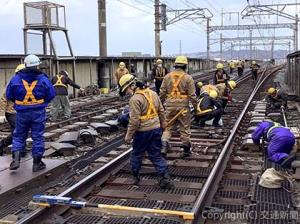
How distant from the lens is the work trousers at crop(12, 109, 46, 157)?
735 centimetres

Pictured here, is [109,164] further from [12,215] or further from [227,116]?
[227,116]

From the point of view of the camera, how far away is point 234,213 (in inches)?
228

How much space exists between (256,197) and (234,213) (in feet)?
2.51

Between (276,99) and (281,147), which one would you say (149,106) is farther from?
(276,99)

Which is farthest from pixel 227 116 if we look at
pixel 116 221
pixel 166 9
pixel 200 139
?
pixel 166 9

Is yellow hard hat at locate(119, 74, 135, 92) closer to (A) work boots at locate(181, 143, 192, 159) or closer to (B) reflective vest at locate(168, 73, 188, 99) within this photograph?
(B) reflective vest at locate(168, 73, 188, 99)

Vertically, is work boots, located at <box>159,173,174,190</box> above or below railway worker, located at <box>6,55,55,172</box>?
below

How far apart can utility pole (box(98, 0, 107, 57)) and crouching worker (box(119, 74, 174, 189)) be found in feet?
74.5

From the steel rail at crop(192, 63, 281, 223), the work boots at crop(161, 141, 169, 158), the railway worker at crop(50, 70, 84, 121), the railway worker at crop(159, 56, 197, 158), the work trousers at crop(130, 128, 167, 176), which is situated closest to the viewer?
the steel rail at crop(192, 63, 281, 223)

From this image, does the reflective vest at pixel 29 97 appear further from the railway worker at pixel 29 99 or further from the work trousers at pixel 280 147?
the work trousers at pixel 280 147

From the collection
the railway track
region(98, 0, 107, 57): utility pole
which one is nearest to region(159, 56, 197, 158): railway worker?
the railway track

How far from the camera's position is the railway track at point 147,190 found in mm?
5586

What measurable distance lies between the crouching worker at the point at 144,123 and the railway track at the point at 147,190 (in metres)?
0.37

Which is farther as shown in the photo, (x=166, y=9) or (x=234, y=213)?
(x=166, y=9)
